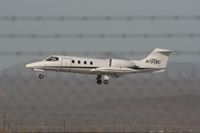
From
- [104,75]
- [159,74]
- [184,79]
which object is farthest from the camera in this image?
[104,75]

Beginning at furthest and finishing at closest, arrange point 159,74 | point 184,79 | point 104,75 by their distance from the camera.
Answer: point 104,75 < point 159,74 < point 184,79

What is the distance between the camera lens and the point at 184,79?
23.6ft

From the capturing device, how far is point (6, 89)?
7.60 m

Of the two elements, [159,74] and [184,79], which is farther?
[159,74]

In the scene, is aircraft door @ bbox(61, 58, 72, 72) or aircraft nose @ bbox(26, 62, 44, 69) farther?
aircraft door @ bbox(61, 58, 72, 72)

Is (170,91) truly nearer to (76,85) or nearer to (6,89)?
(76,85)

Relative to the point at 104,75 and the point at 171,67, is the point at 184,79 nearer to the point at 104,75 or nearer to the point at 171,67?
the point at 171,67

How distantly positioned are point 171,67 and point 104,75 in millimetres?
3256

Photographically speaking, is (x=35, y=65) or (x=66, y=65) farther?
(x=66, y=65)

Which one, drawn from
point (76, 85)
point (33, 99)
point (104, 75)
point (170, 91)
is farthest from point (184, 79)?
point (104, 75)

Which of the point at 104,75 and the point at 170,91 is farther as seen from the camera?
the point at 104,75

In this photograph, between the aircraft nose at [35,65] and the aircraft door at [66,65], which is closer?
the aircraft nose at [35,65]

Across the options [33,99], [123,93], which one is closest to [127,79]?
[123,93]

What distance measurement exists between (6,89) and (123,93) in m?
1.49
